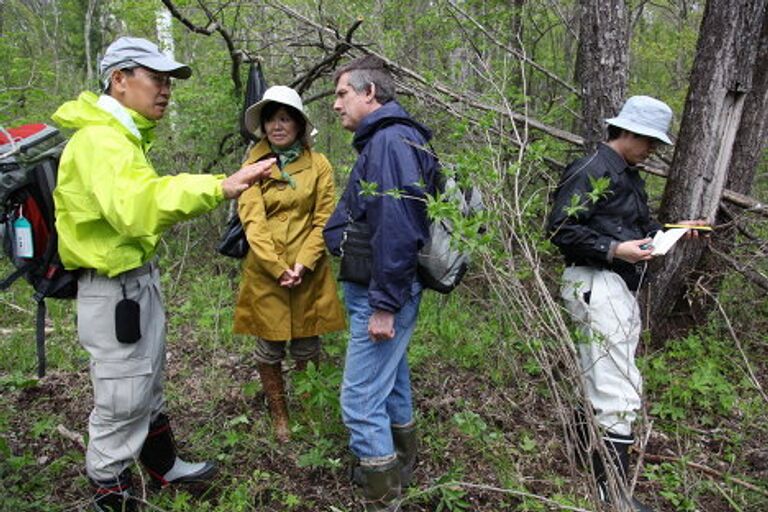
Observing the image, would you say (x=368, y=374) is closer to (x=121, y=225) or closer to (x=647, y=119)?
(x=121, y=225)

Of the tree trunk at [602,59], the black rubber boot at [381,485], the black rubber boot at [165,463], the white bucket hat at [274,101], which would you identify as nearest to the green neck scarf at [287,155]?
the white bucket hat at [274,101]

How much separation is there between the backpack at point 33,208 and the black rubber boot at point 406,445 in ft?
5.76

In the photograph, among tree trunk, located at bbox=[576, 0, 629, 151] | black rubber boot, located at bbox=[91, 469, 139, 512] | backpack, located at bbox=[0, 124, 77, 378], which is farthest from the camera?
tree trunk, located at bbox=[576, 0, 629, 151]

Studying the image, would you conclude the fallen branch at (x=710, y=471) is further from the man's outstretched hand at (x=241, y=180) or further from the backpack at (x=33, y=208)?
the backpack at (x=33, y=208)

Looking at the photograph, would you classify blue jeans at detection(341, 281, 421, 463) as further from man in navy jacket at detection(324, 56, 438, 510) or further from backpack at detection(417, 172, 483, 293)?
backpack at detection(417, 172, 483, 293)

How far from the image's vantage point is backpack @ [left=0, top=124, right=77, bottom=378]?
7.65 feet

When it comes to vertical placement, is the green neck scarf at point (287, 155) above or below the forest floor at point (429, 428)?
above

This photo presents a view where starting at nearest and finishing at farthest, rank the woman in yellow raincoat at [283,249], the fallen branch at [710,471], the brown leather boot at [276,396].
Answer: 1. the fallen branch at [710,471]
2. the woman in yellow raincoat at [283,249]
3. the brown leather boot at [276,396]

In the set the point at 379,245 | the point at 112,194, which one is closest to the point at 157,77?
the point at 112,194

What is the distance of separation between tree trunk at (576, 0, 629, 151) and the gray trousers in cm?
307

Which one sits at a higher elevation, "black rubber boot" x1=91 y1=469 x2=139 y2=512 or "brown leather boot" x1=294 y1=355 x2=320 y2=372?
"brown leather boot" x1=294 y1=355 x2=320 y2=372

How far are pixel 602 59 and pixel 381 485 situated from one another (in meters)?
3.02

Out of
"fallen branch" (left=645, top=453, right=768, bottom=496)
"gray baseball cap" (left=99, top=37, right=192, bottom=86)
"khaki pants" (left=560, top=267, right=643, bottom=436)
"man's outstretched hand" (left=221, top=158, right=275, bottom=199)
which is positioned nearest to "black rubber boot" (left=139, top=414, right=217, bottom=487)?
"man's outstretched hand" (left=221, top=158, right=275, bottom=199)

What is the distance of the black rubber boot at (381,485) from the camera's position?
2.72 m
